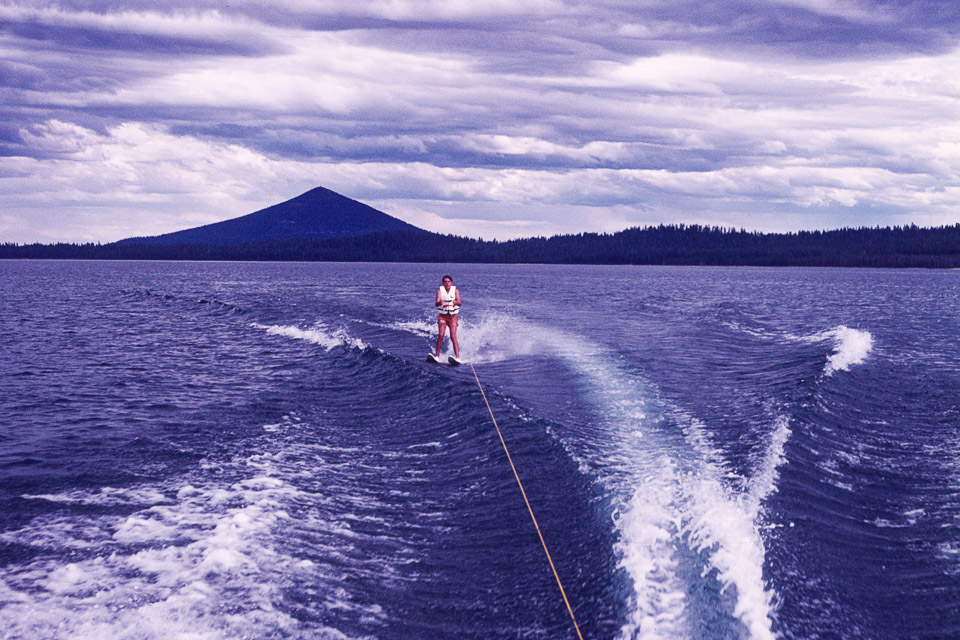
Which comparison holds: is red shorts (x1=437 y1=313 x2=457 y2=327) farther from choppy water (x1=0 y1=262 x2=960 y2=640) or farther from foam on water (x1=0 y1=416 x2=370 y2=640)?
foam on water (x1=0 y1=416 x2=370 y2=640)

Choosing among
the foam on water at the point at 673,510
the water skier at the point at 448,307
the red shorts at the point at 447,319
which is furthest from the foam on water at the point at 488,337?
the foam on water at the point at 673,510

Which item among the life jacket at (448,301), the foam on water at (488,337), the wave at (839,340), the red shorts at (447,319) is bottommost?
the wave at (839,340)

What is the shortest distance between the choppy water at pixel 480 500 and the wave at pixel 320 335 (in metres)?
3.84

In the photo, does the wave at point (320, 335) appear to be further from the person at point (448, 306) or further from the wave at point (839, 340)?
the wave at point (839, 340)

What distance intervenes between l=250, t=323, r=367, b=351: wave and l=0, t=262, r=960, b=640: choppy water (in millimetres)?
3842

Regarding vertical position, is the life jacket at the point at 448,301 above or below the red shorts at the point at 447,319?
above

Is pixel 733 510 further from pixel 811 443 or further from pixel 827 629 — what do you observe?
pixel 811 443

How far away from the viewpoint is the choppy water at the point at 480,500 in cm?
622

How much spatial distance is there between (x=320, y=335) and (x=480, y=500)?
A: 1868 centimetres

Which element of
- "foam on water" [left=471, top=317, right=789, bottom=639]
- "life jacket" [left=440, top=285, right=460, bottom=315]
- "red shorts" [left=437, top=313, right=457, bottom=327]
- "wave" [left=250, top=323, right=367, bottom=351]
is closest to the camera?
"foam on water" [left=471, top=317, right=789, bottom=639]

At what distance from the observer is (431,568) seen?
7059mm

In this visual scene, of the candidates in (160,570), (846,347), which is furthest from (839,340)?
(160,570)

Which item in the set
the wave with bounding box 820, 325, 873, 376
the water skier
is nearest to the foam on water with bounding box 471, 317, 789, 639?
the water skier

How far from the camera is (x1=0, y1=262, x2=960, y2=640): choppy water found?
6.22 meters
